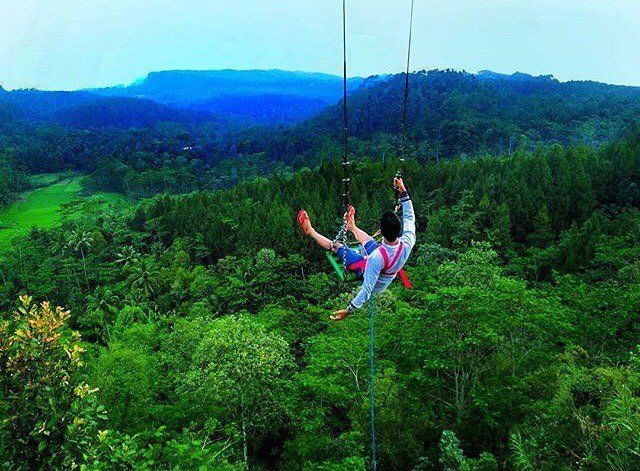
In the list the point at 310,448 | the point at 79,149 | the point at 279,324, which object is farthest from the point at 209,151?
the point at 310,448

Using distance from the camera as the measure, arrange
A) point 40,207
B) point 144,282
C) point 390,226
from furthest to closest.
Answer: point 40,207
point 144,282
point 390,226

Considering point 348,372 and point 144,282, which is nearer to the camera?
point 348,372

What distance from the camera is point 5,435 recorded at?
17.5 ft

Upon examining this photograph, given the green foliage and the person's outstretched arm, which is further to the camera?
the person's outstretched arm

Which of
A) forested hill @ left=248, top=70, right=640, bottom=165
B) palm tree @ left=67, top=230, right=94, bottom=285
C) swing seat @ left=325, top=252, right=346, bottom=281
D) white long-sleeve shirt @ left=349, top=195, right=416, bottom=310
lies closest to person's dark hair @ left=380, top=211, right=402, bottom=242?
white long-sleeve shirt @ left=349, top=195, right=416, bottom=310

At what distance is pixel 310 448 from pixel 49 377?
9.92m

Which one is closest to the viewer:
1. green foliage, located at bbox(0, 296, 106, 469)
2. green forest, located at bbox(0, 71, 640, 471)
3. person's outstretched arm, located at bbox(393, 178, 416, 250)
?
green foliage, located at bbox(0, 296, 106, 469)

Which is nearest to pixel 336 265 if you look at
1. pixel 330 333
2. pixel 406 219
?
pixel 406 219

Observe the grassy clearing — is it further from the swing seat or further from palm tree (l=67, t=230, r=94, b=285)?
the swing seat

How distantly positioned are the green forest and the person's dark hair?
403 centimetres

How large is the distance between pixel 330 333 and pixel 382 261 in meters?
14.6

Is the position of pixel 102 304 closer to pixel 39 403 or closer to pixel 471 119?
pixel 39 403

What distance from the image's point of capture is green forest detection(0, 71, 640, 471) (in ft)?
22.4

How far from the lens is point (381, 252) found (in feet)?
19.4
